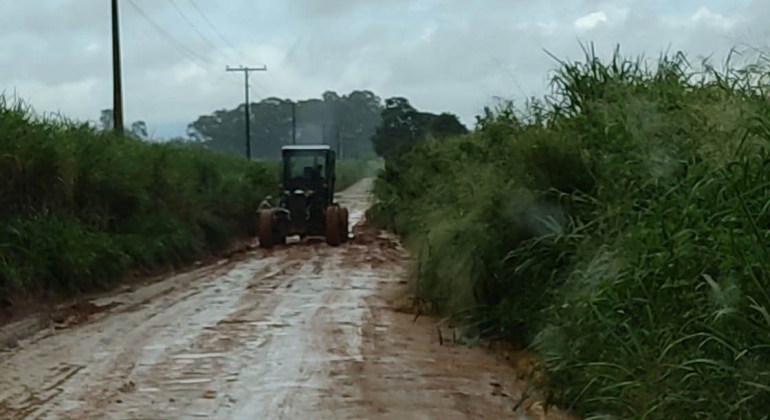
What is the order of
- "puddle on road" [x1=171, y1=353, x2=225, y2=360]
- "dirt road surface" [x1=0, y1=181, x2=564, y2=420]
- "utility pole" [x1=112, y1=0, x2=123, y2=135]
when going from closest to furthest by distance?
"dirt road surface" [x1=0, y1=181, x2=564, y2=420] → "puddle on road" [x1=171, y1=353, x2=225, y2=360] → "utility pole" [x1=112, y1=0, x2=123, y2=135]

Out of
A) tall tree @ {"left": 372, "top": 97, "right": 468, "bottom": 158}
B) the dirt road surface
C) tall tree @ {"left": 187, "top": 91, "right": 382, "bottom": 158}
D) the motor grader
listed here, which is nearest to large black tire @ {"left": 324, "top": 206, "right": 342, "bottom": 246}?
the motor grader

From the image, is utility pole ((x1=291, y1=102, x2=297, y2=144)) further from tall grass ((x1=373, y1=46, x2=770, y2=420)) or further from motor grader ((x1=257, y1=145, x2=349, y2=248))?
tall grass ((x1=373, y1=46, x2=770, y2=420))

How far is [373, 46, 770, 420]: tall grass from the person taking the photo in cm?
664

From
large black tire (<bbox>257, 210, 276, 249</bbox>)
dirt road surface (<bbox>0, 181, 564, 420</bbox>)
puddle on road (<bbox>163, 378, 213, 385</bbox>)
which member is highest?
large black tire (<bbox>257, 210, 276, 249</bbox>)

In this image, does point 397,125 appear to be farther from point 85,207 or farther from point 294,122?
point 294,122

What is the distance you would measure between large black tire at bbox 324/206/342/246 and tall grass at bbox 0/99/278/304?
2785mm

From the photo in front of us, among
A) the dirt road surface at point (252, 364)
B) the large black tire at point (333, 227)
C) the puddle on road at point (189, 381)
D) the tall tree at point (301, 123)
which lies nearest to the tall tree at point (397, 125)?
the large black tire at point (333, 227)

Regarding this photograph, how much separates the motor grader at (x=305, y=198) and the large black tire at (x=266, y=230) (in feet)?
0.12

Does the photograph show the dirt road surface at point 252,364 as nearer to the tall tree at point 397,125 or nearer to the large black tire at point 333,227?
the large black tire at point 333,227

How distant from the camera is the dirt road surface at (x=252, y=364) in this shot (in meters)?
8.77

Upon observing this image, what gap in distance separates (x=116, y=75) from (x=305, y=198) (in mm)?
5207

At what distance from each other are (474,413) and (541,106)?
5.16 m

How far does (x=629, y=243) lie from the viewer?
8.31 metres

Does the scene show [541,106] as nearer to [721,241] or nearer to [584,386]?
[584,386]
